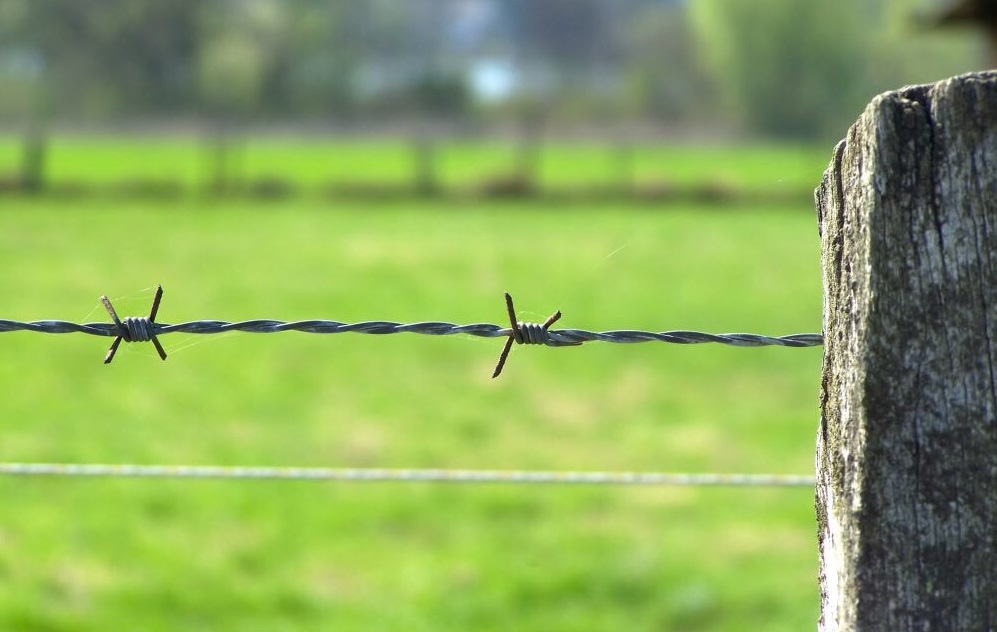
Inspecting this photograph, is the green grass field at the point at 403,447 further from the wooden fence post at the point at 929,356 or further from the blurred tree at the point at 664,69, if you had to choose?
the blurred tree at the point at 664,69

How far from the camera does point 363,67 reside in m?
75.9

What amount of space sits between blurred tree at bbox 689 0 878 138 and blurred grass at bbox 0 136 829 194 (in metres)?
1.40

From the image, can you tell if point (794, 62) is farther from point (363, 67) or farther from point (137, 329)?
point (137, 329)

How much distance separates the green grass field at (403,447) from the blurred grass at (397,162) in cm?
987

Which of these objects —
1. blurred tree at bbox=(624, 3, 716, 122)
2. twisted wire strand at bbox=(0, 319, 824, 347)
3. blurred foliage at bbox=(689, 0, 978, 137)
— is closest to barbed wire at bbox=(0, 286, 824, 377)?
twisted wire strand at bbox=(0, 319, 824, 347)

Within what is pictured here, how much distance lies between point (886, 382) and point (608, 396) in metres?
7.82

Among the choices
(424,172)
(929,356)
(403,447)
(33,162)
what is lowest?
(929,356)

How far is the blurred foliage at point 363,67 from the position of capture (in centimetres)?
4888

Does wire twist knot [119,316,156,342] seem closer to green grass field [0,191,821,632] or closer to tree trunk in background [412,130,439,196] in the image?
green grass field [0,191,821,632]

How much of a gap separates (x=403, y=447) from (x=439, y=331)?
546 centimetres

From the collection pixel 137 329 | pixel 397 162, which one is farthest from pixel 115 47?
pixel 137 329

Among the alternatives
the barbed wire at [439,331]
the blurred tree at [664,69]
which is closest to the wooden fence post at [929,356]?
the barbed wire at [439,331]

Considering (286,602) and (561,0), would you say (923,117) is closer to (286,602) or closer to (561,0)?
(286,602)

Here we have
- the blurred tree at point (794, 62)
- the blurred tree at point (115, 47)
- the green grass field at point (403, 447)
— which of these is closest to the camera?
the green grass field at point (403, 447)
